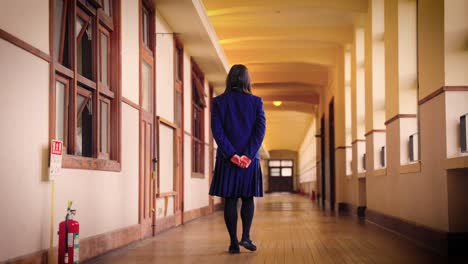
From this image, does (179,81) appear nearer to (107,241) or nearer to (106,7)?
(106,7)

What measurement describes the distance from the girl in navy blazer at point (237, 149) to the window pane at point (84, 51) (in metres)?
0.99

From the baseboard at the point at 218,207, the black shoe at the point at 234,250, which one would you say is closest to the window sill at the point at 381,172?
the black shoe at the point at 234,250

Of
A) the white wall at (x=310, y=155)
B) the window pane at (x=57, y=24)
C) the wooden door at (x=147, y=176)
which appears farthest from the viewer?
the white wall at (x=310, y=155)

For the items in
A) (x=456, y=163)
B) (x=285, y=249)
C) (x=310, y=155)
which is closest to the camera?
(x=456, y=163)

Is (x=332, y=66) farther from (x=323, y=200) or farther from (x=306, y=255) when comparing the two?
(x=306, y=255)

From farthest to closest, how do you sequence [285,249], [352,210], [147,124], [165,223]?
1. [352,210]
2. [165,223]
3. [147,124]
4. [285,249]

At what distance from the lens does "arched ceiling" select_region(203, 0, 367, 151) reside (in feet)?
32.0

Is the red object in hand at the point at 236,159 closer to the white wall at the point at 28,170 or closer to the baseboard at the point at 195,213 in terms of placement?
the white wall at the point at 28,170

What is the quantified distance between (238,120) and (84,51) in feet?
4.10

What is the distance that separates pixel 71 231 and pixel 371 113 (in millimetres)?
5845

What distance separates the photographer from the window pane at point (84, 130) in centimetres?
464

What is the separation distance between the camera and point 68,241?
374 centimetres

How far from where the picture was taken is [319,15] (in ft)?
34.4

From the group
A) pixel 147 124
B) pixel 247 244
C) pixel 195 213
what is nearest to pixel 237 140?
pixel 247 244
